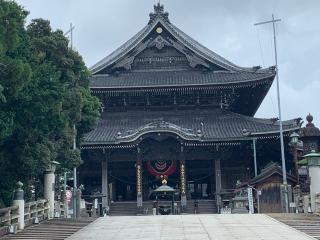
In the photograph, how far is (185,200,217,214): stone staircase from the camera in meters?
40.0

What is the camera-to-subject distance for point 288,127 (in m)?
39.4

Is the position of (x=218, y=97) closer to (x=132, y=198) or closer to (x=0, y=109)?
(x=132, y=198)

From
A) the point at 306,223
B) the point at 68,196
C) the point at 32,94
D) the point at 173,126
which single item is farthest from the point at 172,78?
the point at 306,223

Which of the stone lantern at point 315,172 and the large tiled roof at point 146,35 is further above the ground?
the large tiled roof at point 146,35

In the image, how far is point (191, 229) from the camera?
68.1 feet

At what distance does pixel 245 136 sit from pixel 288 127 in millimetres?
3260

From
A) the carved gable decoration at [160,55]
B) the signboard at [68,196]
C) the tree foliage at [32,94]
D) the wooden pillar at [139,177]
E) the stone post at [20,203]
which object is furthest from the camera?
the carved gable decoration at [160,55]

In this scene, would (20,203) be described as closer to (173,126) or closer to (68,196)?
(68,196)

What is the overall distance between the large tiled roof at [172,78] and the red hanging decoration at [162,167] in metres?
6.27

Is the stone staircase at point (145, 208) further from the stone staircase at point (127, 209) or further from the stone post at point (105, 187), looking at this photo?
the stone post at point (105, 187)

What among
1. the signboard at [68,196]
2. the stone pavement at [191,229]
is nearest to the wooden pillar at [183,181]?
the signboard at [68,196]

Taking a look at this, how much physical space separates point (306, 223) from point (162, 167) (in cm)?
2145

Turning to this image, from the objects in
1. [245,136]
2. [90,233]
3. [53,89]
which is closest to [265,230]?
[90,233]

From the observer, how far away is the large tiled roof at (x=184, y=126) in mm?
39875
